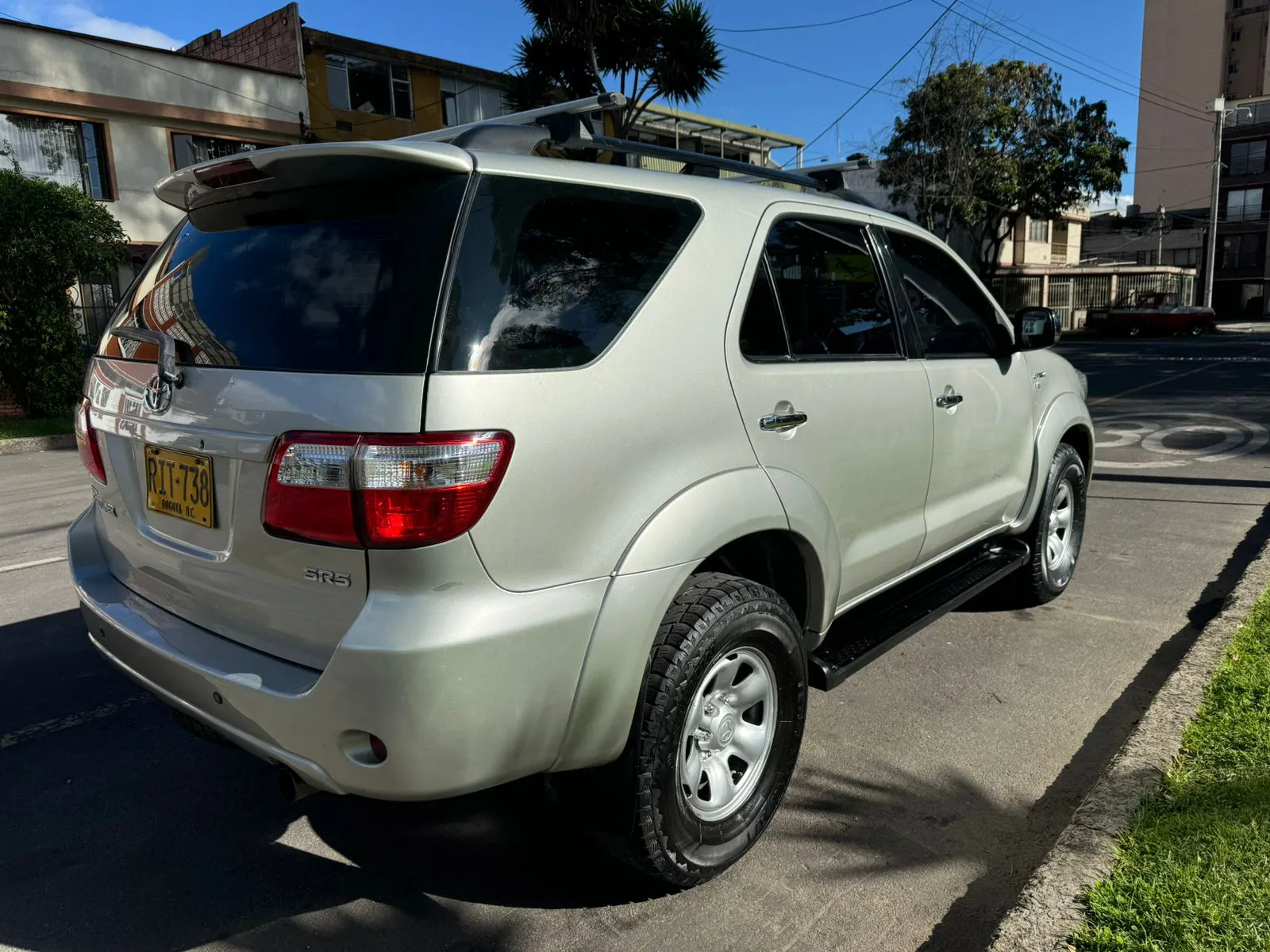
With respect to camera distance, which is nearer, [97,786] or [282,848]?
[282,848]

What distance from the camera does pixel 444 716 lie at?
1.91 metres

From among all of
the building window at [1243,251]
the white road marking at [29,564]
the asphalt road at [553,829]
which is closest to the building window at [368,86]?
the white road marking at [29,564]

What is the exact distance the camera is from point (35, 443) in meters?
11.5

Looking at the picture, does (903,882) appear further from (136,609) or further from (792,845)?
(136,609)

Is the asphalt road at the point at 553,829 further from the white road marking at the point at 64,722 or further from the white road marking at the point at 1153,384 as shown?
the white road marking at the point at 1153,384

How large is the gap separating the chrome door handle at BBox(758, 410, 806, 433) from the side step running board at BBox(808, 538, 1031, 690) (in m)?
0.73

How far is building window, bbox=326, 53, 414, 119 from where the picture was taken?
22719 mm

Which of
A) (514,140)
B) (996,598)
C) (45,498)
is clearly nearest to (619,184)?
(514,140)

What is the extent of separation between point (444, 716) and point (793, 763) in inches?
48.2

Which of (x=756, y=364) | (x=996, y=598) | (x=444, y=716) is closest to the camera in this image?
(x=444, y=716)

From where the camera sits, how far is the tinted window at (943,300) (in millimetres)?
3541

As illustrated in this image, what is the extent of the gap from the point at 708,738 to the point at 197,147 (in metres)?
21.8

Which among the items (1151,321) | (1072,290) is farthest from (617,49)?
(1072,290)

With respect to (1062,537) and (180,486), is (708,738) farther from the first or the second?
(1062,537)
